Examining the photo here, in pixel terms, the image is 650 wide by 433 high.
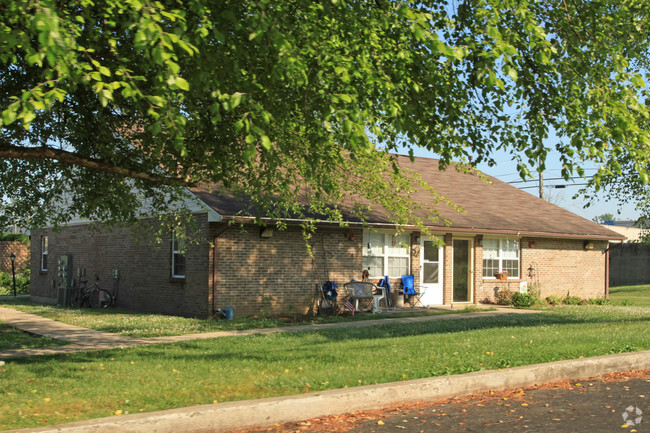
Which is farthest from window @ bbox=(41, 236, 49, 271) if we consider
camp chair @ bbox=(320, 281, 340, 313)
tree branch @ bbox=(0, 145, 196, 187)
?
tree branch @ bbox=(0, 145, 196, 187)

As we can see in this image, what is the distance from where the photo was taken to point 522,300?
20562mm

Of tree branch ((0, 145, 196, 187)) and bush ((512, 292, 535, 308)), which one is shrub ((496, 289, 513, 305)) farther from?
tree branch ((0, 145, 196, 187))

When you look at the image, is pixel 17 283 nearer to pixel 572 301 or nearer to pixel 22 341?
pixel 22 341

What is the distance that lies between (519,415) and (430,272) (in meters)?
13.6

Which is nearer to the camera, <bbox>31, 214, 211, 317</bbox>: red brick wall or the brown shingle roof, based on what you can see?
<bbox>31, 214, 211, 317</bbox>: red brick wall

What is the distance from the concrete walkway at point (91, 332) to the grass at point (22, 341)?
23 cm

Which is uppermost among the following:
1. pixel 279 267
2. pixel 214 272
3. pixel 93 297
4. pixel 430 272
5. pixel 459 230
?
pixel 459 230

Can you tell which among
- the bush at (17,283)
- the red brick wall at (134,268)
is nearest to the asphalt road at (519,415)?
the red brick wall at (134,268)

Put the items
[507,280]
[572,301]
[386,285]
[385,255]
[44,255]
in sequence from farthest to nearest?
[44,255], [572,301], [507,280], [385,255], [386,285]

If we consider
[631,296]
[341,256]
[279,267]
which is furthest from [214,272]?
[631,296]

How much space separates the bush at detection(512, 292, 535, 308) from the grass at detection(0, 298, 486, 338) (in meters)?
3.10

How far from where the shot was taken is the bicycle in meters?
20.0

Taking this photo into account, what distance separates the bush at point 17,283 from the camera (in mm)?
27484

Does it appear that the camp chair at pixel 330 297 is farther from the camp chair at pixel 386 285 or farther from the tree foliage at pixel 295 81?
the tree foliage at pixel 295 81
